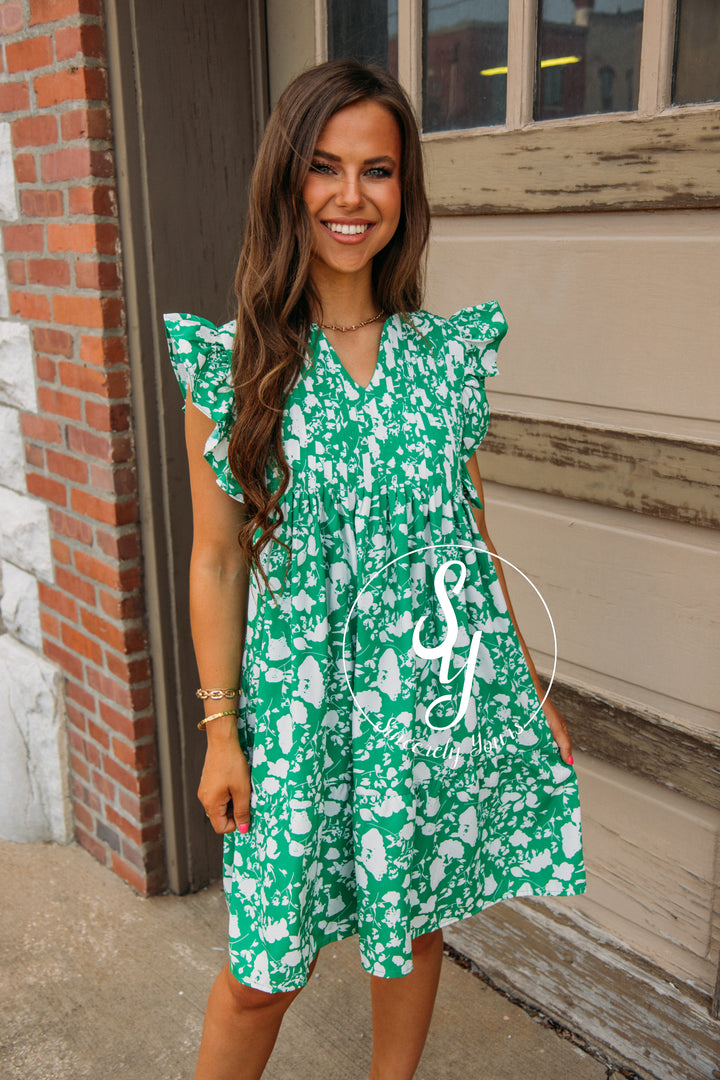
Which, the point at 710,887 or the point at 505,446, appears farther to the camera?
the point at 505,446

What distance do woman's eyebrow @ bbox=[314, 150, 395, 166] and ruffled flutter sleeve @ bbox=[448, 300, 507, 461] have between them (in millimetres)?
307

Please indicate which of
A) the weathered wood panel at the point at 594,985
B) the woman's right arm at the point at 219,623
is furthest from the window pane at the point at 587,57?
the weathered wood panel at the point at 594,985

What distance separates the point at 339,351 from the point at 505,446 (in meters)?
0.58

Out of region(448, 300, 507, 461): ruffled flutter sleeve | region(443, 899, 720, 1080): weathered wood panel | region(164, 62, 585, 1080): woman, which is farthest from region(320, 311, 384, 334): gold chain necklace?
region(443, 899, 720, 1080): weathered wood panel

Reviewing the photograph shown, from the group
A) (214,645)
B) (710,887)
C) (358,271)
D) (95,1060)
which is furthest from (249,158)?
(95,1060)

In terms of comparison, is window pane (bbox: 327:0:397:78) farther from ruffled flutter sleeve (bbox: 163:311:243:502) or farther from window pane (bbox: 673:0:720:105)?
ruffled flutter sleeve (bbox: 163:311:243:502)

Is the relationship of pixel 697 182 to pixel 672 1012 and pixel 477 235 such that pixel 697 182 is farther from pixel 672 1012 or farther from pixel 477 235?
pixel 672 1012

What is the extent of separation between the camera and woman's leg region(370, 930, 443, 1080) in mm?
1802

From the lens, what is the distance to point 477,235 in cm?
205

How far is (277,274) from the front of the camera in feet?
4.96

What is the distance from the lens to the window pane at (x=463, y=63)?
1915 mm

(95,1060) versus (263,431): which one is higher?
(263,431)

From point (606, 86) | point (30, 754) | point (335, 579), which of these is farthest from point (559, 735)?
point (30, 754)

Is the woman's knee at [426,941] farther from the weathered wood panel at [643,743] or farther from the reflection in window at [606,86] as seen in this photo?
the reflection in window at [606,86]
